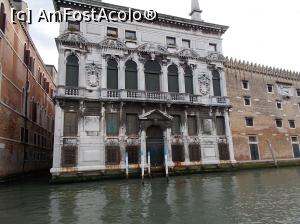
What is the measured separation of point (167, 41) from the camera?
22.4 m

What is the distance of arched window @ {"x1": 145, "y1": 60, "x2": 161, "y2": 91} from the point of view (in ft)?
68.2

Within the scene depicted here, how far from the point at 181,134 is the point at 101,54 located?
8833mm

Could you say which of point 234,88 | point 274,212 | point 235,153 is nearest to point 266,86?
point 234,88

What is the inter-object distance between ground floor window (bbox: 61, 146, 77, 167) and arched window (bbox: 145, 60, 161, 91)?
7436 mm

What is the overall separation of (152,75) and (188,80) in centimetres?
338

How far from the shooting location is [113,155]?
60.2 feet

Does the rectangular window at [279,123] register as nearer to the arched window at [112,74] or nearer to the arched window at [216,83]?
the arched window at [216,83]

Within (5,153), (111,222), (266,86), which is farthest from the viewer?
(266,86)

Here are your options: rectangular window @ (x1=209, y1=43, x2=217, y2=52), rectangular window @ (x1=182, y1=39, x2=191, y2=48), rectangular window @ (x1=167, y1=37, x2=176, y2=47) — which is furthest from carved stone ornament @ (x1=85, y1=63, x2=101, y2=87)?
rectangular window @ (x1=209, y1=43, x2=217, y2=52)

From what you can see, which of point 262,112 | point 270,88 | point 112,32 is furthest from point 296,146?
point 112,32

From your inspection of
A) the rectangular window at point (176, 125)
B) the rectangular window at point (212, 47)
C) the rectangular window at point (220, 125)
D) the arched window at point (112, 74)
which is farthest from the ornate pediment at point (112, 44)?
the rectangular window at point (220, 125)

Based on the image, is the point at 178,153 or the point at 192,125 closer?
the point at 178,153

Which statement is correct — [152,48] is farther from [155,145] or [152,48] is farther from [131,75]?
[155,145]

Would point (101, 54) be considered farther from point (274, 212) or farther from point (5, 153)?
point (274, 212)
